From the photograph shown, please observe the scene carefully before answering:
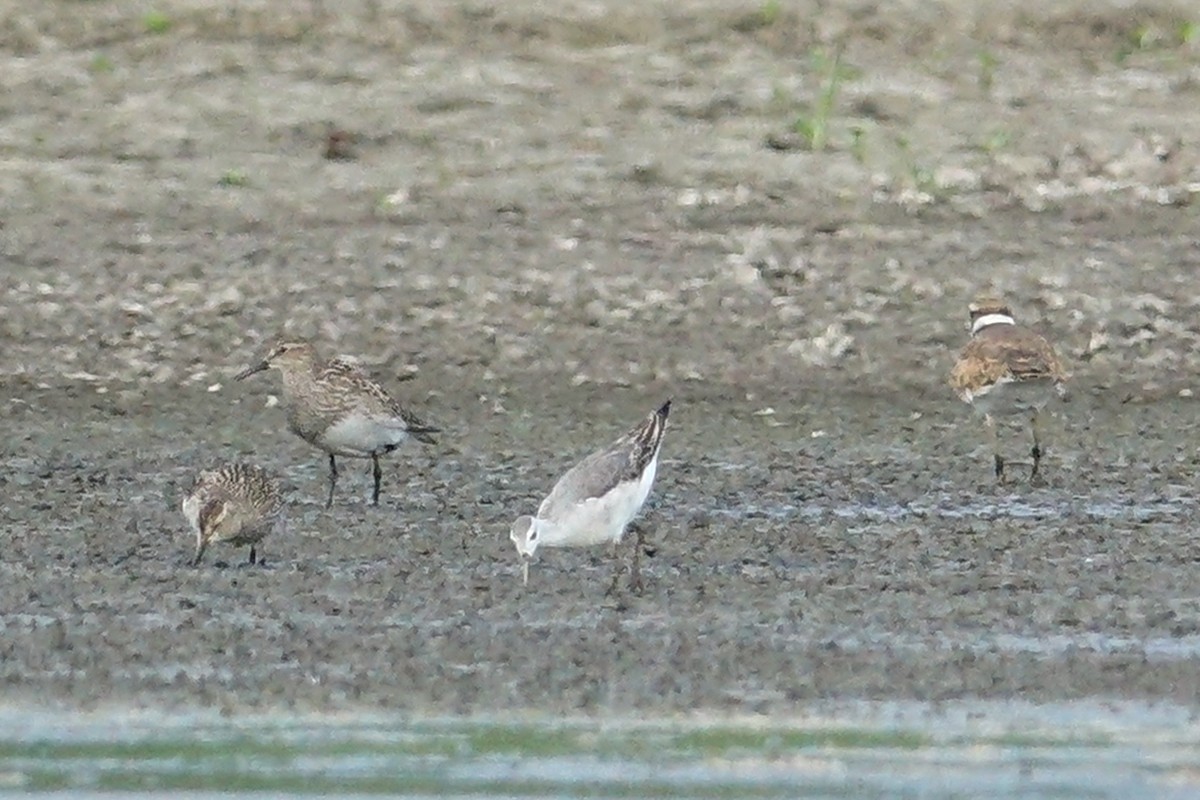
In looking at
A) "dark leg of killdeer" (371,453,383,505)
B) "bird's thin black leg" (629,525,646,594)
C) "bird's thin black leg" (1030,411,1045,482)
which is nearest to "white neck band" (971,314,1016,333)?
"bird's thin black leg" (1030,411,1045,482)

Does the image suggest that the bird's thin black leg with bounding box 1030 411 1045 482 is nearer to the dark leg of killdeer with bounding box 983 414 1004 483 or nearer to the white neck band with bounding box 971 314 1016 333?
the dark leg of killdeer with bounding box 983 414 1004 483

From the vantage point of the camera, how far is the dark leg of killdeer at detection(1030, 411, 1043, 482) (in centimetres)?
1634

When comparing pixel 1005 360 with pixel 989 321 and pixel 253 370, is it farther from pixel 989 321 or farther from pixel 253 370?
pixel 253 370

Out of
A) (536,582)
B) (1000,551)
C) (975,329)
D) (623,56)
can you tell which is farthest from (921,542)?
(623,56)

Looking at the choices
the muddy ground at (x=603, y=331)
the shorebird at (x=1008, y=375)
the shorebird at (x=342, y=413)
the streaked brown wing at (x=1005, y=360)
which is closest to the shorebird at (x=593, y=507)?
the muddy ground at (x=603, y=331)

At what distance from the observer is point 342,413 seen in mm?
16312

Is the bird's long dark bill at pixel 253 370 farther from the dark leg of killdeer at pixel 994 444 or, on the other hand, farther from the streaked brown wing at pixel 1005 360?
the dark leg of killdeer at pixel 994 444

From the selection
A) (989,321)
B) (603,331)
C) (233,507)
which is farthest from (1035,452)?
(233,507)

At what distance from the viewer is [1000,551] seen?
14.3m

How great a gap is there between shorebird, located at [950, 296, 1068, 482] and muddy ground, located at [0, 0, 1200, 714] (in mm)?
292

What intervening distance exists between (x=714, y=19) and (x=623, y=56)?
31.1 inches

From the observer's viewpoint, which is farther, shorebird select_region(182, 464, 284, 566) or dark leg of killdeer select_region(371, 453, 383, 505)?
dark leg of killdeer select_region(371, 453, 383, 505)

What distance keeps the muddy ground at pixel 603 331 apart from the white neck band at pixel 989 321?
61 cm

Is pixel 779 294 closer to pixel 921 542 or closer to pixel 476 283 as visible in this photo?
pixel 476 283
